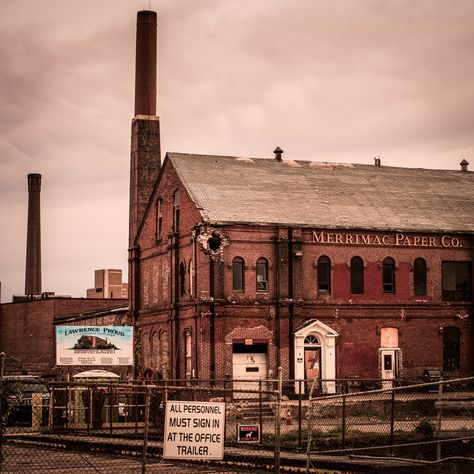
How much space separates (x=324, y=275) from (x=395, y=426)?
590 inches

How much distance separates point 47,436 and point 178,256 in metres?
18.6

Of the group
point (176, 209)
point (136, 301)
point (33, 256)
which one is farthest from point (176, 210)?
point (33, 256)

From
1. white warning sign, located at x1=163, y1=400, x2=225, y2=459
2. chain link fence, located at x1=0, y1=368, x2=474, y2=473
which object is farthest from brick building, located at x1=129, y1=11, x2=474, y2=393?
white warning sign, located at x1=163, y1=400, x2=225, y2=459

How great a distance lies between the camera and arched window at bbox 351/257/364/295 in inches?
1799

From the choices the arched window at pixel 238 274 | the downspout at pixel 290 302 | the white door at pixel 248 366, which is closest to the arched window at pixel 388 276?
the downspout at pixel 290 302

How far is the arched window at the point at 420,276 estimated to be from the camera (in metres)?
46.7

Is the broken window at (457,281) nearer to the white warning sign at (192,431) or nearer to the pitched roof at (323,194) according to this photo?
the pitched roof at (323,194)

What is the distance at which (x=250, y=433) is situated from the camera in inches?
732

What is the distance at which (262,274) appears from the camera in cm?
4416

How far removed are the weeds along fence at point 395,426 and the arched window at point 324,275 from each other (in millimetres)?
5066

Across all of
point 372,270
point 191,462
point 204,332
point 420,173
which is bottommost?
point 191,462

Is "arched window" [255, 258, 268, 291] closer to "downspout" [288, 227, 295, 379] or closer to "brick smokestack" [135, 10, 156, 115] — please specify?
"downspout" [288, 227, 295, 379]

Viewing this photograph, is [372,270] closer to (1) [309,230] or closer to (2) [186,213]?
(1) [309,230]

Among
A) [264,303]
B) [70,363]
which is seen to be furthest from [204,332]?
[70,363]
